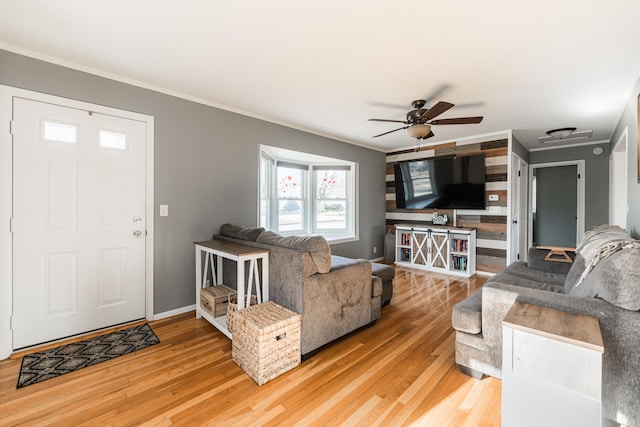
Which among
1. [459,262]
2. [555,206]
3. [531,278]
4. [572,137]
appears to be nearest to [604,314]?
[531,278]

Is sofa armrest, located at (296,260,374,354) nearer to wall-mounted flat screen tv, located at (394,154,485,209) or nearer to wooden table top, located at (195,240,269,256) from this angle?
wooden table top, located at (195,240,269,256)

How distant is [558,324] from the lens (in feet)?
4.05

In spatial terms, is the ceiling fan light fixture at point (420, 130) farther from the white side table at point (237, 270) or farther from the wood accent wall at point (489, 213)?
the wood accent wall at point (489, 213)

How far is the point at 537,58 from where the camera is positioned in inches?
87.8

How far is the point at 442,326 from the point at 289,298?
1565 millimetres

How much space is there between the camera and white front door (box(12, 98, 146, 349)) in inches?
87.3

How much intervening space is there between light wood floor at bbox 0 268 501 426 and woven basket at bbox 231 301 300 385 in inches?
2.6

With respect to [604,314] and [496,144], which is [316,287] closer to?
[604,314]

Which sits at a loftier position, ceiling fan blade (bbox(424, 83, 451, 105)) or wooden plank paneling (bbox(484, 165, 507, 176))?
ceiling fan blade (bbox(424, 83, 451, 105))

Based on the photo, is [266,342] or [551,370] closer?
[551,370]

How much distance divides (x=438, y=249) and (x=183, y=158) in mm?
4132

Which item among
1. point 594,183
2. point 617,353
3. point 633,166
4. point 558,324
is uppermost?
point 594,183

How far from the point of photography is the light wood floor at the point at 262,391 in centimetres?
155

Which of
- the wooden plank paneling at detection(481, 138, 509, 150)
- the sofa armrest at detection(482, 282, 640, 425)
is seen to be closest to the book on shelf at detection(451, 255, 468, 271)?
the wooden plank paneling at detection(481, 138, 509, 150)
